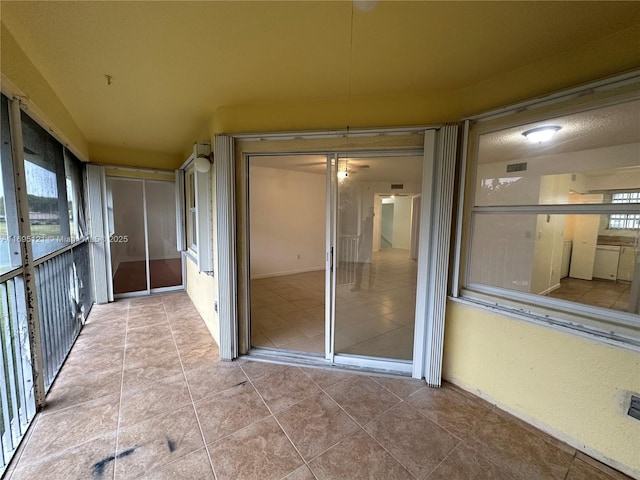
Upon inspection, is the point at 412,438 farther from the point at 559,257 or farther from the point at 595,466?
the point at 559,257

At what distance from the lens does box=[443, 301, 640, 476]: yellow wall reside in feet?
4.97

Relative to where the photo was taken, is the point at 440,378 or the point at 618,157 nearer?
the point at 618,157

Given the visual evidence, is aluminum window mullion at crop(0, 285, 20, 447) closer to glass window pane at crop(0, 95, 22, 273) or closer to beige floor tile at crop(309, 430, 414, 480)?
glass window pane at crop(0, 95, 22, 273)

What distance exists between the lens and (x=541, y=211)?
1.84 meters

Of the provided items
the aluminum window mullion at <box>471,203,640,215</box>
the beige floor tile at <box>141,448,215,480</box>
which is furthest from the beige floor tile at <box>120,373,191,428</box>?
the aluminum window mullion at <box>471,203,640,215</box>

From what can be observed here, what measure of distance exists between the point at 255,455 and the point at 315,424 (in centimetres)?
43

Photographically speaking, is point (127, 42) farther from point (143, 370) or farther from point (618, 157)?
point (618, 157)

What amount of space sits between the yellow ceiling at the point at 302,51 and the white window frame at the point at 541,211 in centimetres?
12

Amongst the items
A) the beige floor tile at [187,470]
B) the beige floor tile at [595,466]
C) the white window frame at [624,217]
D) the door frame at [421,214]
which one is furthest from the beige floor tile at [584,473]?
the beige floor tile at [187,470]

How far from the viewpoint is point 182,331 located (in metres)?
3.25

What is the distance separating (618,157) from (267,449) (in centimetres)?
276

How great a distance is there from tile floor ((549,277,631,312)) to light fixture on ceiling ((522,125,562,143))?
977mm

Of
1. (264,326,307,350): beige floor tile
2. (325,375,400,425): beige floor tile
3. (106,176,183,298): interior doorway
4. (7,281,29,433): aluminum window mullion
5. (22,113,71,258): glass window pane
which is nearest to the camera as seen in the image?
(7,281,29,433): aluminum window mullion

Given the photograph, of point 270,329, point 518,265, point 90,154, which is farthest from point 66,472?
point 90,154
